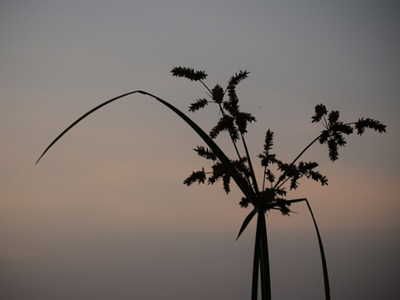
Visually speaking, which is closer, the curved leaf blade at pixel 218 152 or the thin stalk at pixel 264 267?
the curved leaf blade at pixel 218 152

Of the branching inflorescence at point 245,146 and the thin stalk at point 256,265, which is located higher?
the branching inflorescence at point 245,146

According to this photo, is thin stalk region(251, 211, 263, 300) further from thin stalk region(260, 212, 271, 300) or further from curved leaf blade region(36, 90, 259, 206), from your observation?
curved leaf blade region(36, 90, 259, 206)

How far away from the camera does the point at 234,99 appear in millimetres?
5008

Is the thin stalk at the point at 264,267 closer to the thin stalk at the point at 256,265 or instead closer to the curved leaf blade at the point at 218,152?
the thin stalk at the point at 256,265

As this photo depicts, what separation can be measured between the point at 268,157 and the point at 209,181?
0.83 metres

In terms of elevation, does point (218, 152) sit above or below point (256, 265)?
above

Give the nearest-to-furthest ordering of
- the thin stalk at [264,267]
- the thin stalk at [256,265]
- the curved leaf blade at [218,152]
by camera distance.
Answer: the curved leaf blade at [218,152], the thin stalk at [256,265], the thin stalk at [264,267]

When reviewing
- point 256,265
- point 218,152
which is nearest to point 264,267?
point 256,265

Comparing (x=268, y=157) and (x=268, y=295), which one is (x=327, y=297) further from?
(x=268, y=157)

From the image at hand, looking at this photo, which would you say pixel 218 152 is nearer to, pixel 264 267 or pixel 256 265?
pixel 256 265

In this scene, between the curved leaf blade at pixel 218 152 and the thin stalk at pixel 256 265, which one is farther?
the thin stalk at pixel 256 265

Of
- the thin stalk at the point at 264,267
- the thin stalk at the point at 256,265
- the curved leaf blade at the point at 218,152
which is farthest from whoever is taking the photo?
the thin stalk at the point at 264,267

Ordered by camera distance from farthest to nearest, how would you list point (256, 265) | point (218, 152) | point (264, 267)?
point (264, 267)
point (256, 265)
point (218, 152)

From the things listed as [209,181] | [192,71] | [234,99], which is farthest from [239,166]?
[192,71]
